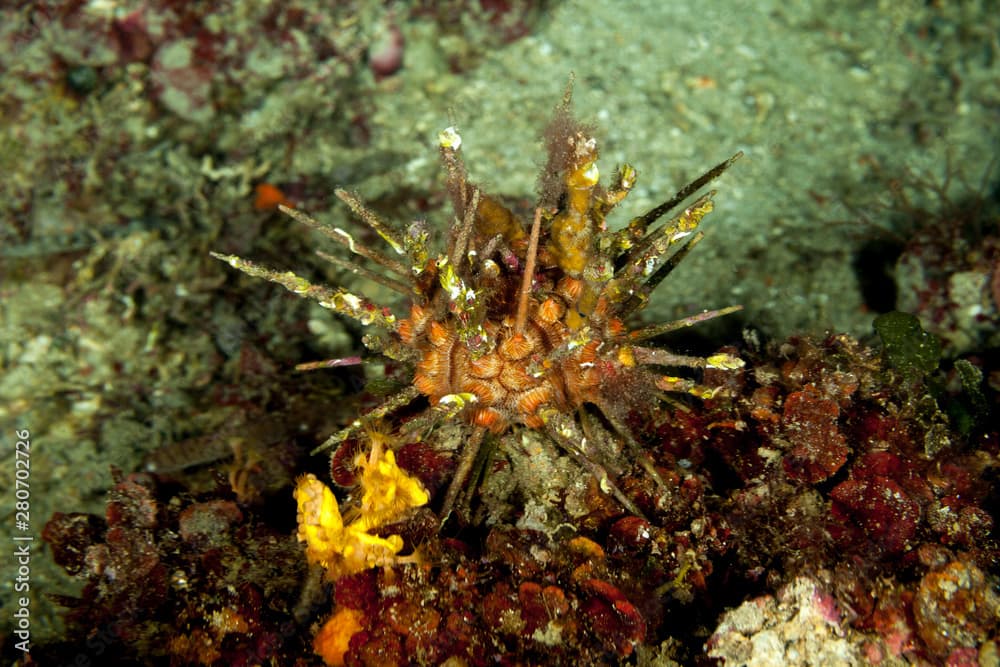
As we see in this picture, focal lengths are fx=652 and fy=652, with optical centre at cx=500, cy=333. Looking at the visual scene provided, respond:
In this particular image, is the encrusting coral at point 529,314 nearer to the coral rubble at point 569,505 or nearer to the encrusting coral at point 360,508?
the coral rubble at point 569,505

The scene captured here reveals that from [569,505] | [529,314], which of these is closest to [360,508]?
[569,505]

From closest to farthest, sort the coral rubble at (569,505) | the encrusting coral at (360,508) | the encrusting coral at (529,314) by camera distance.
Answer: the coral rubble at (569,505), the encrusting coral at (529,314), the encrusting coral at (360,508)

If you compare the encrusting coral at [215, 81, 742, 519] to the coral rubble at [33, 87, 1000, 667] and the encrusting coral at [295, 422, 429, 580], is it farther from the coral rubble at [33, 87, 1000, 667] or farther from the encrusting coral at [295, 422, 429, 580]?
the encrusting coral at [295, 422, 429, 580]

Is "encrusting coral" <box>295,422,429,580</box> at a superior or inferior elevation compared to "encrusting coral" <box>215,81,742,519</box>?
inferior

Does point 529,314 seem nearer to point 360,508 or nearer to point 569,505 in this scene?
point 569,505

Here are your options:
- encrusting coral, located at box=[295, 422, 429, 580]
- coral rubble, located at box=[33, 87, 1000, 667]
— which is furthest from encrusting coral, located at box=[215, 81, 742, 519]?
encrusting coral, located at box=[295, 422, 429, 580]

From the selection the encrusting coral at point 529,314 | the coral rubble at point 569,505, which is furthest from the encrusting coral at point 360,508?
the encrusting coral at point 529,314

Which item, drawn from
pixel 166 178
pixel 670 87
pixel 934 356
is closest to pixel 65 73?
pixel 166 178

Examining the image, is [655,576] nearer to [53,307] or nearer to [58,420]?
[58,420]
